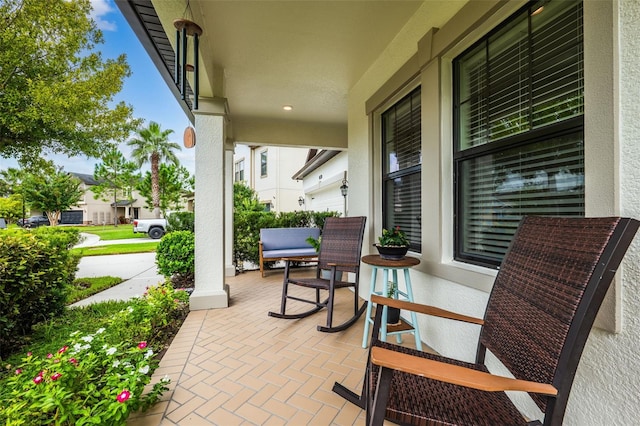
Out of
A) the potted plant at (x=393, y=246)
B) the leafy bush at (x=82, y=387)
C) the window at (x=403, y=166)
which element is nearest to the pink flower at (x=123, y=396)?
the leafy bush at (x=82, y=387)

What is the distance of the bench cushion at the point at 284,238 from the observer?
5.94 m

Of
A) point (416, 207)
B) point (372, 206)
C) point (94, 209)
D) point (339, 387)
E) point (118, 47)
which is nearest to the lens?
point (339, 387)

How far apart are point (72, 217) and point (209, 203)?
32090 mm

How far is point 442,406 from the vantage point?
1083mm

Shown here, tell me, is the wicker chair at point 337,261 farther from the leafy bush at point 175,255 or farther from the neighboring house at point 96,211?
the neighboring house at point 96,211

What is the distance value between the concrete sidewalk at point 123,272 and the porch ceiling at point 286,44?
338cm

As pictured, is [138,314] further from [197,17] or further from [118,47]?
[118,47]

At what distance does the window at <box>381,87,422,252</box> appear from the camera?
2953 millimetres

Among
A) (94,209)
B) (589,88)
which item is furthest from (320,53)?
(94,209)

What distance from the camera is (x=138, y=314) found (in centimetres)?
263

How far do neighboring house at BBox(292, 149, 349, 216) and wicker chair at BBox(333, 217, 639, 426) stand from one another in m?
5.75

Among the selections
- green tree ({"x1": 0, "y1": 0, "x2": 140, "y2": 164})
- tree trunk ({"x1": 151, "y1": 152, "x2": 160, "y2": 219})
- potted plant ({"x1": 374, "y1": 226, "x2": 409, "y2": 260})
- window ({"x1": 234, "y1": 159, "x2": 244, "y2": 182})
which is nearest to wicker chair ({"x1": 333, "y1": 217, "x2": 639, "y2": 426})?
potted plant ({"x1": 374, "y1": 226, "x2": 409, "y2": 260})

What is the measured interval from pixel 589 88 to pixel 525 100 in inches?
20.0

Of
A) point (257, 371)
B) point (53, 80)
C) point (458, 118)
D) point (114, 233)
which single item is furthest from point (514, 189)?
point (114, 233)
